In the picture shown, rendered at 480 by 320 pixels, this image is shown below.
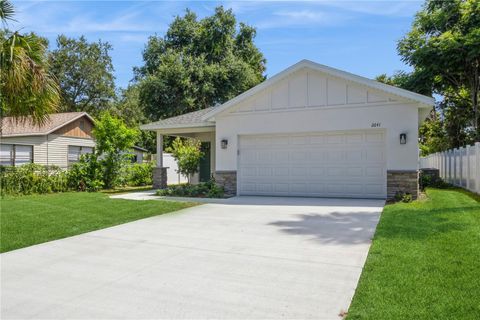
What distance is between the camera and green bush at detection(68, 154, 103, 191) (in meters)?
16.7

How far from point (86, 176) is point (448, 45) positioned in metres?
19.5

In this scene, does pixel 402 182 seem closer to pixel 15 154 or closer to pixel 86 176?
pixel 86 176

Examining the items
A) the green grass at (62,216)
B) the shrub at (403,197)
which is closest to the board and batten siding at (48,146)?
the green grass at (62,216)

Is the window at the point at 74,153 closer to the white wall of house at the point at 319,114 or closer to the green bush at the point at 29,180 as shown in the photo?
the green bush at the point at 29,180

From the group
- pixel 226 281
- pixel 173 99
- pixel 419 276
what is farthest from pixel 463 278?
pixel 173 99

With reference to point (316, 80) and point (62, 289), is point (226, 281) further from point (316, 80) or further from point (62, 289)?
point (316, 80)

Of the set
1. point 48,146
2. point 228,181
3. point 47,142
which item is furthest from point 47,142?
point 228,181

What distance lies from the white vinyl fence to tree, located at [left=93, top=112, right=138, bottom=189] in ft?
45.6

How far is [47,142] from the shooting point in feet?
72.6

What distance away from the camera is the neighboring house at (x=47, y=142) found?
20812 millimetres

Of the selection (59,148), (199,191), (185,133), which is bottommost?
(199,191)

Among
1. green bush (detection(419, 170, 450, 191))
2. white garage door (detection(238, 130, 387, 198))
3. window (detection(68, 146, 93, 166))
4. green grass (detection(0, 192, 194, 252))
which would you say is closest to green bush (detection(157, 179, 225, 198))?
white garage door (detection(238, 130, 387, 198))

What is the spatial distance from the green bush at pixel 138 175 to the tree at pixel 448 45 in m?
16.7

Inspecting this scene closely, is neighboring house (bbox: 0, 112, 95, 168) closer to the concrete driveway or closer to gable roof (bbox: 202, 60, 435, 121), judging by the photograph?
gable roof (bbox: 202, 60, 435, 121)
